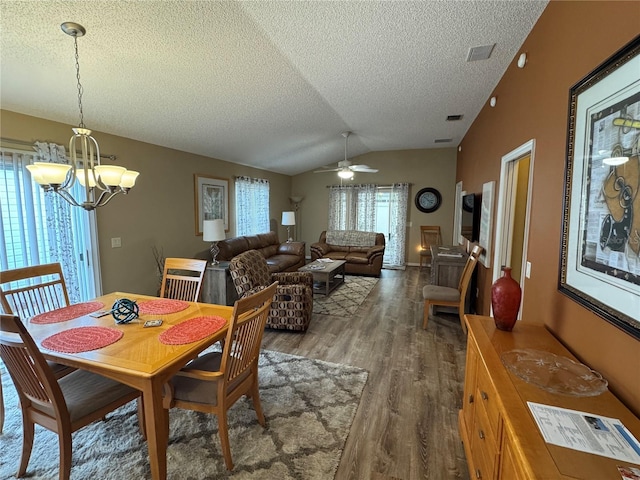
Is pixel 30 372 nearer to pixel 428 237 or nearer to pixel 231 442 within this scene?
pixel 231 442

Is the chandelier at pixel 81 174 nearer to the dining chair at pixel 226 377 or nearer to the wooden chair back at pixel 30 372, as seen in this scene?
the wooden chair back at pixel 30 372

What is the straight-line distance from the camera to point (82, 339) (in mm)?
1711

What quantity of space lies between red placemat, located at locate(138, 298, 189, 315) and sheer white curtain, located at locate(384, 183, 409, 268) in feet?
20.1

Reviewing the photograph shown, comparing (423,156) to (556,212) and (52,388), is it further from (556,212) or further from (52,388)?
(52,388)

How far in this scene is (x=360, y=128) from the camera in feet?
17.6

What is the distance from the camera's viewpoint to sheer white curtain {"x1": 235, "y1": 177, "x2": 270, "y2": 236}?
6.27m

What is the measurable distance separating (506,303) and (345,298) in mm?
3385

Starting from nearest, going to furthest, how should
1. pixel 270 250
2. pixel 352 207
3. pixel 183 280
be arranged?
1. pixel 183 280
2. pixel 270 250
3. pixel 352 207

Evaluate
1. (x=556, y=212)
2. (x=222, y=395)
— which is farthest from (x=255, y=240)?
(x=556, y=212)

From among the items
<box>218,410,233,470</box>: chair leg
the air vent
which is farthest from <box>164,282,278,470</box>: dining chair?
the air vent

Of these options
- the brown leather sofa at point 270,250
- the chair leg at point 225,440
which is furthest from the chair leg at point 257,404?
the brown leather sofa at point 270,250

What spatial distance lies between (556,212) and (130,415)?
320 centimetres

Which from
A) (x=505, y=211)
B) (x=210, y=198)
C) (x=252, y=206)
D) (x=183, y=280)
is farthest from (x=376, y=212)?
(x=183, y=280)

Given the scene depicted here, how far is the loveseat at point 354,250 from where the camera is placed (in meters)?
6.47
